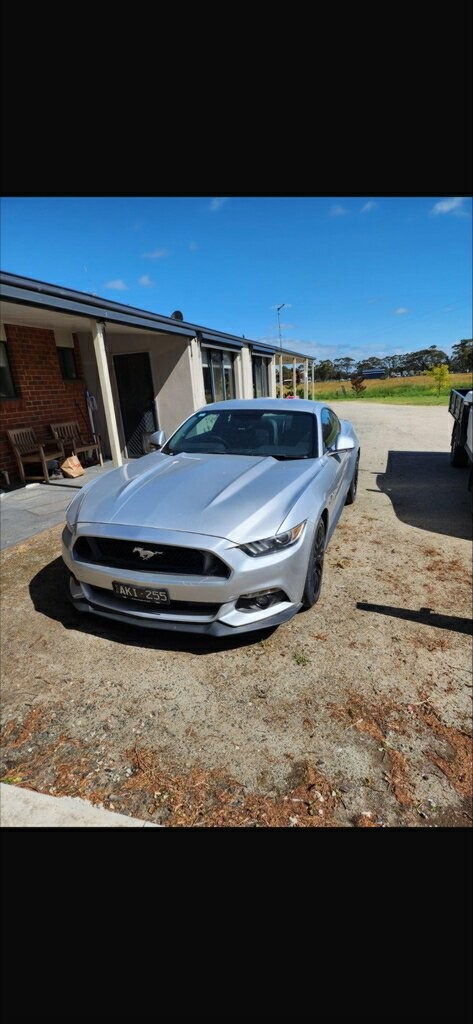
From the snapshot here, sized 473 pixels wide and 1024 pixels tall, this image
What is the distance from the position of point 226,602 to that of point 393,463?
25.6 ft

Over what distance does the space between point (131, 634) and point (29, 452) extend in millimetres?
6356

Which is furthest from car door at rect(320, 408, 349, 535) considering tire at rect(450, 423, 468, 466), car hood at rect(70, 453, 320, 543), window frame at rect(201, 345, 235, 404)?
window frame at rect(201, 345, 235, 404)

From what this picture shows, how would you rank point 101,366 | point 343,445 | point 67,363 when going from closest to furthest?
point 343,445
point 101,366
point 67,363

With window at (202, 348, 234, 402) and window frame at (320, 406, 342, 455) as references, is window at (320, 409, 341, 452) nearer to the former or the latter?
window frame at (320, 406, 342, 455)

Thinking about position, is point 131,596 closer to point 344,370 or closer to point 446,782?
point 446,782

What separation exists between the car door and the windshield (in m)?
0.16

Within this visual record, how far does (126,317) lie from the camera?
26.2 feet

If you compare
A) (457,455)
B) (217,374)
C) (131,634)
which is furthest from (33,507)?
(217,374)

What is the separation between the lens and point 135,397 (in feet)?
36.5

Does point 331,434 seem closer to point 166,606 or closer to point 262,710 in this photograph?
point 166,606

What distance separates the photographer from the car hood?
263cm

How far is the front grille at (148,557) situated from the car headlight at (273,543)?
0.17m

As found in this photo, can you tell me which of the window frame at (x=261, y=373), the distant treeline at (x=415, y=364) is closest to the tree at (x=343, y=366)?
the distant treeline at (x=415, y=364)
